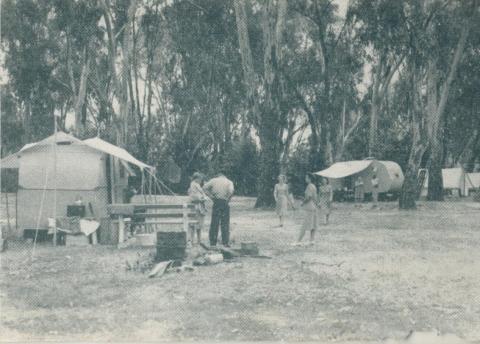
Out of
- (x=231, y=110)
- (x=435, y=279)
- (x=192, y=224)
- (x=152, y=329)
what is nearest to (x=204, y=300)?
(x=152, y=329)

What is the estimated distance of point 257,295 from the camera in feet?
27.7

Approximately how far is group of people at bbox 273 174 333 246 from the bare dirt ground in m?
0.45

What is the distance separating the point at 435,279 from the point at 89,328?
501 cm

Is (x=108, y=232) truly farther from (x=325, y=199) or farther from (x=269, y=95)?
(x=269, y=95)

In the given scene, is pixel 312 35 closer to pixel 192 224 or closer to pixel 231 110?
pixel 231 110

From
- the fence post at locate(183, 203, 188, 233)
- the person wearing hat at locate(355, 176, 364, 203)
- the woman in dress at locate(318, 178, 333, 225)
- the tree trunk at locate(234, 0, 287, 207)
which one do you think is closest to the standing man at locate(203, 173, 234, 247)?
the fence post at locate(183, 203, 188, 233)

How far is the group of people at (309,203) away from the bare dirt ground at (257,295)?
0.45 m

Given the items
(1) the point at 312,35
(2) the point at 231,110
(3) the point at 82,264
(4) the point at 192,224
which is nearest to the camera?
(3) the point at 82,264

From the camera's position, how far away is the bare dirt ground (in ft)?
21.9

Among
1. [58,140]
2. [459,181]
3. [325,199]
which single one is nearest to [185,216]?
[58,140]

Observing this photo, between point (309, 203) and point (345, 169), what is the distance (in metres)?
18.0

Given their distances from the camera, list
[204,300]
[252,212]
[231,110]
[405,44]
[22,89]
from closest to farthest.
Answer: [204,300] < [252,212] < [405,44] < [22,89] < [231,110]

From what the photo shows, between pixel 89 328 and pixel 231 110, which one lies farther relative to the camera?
pixel 231 110

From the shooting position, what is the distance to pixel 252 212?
2422cm
